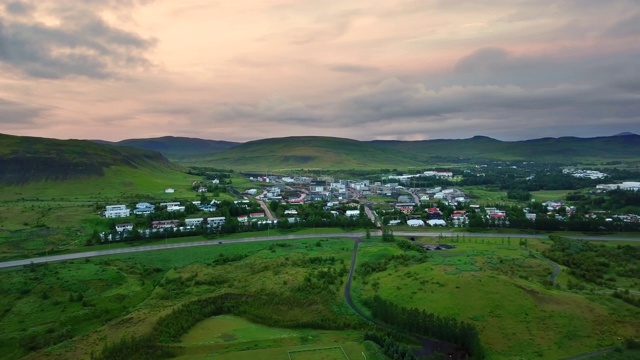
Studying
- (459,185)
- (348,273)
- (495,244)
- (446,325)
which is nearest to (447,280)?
(446,325)

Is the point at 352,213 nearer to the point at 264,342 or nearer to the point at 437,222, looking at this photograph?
the point at 437,222

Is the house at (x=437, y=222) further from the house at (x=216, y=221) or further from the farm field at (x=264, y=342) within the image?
the farm field at (x=264, y=342)

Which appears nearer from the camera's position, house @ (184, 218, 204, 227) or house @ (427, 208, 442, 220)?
house @ (184, 218, 204, 227)

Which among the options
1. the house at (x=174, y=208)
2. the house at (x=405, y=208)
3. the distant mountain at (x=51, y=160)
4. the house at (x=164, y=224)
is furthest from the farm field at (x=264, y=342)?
the distant mountain at (x=51, y=160)

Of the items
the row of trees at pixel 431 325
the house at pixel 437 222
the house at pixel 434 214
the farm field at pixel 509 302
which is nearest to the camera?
the row of trees at pixel 431 325

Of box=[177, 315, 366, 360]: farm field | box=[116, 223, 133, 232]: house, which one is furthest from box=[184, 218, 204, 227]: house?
→ box=[177, 315, 366, 360]: farm field

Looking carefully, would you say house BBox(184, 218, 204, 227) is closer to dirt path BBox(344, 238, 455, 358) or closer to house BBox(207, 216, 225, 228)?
house BBox(207, 216, 225, 228)

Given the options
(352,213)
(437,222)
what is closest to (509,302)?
(437,222)

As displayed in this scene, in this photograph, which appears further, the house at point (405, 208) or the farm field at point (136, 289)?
the house at point (405, 208)
